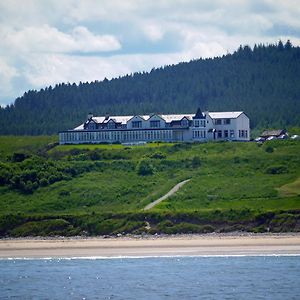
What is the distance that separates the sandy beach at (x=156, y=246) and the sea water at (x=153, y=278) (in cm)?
110

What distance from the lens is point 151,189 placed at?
88.4 metres

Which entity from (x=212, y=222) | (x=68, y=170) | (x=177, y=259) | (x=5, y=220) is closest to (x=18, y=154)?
(x=68, y=170)

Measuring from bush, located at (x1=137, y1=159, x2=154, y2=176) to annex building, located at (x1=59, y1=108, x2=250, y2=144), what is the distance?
21.1m

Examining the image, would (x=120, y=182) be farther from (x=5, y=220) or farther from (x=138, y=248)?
(x=138, y=248)

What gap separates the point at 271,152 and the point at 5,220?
32.5 meters

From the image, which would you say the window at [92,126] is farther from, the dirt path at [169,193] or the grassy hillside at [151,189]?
the dirt path at [169,193]

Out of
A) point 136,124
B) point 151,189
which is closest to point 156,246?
point 151,189

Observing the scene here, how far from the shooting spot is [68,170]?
9706 cm

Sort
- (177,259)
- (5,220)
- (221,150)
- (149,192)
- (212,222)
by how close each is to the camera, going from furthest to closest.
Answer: (221,150)
(149,192)
(5,220)
(212,222)
(177,259)

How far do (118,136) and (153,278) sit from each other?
6812 centimetres

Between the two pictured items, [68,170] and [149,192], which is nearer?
[149,192]

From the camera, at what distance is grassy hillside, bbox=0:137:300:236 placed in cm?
7325

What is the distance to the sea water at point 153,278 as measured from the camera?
5141 cm

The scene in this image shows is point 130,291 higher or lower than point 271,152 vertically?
lower
